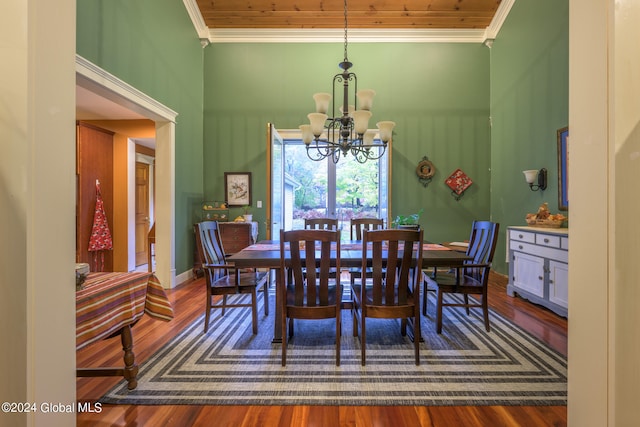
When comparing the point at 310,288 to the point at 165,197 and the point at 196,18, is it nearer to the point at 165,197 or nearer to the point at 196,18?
the point at 165,197

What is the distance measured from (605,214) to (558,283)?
2.35 metres

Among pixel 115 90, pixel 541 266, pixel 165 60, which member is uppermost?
pixel 165 60

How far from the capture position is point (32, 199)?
0.85 m

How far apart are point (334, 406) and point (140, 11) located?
13.6ft

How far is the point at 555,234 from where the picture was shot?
273 centimetres

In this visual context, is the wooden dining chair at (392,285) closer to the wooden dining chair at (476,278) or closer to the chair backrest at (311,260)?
the chair backrest at (311,260)

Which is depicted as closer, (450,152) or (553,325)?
(553,325)

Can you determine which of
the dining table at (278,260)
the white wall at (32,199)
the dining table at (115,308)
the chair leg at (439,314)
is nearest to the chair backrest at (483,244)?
the dining table at (278,260)

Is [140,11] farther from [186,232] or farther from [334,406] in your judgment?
[334,406]

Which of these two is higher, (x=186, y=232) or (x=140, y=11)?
(x=140, y=11)

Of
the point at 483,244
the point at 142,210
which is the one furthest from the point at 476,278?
the point at 142,210

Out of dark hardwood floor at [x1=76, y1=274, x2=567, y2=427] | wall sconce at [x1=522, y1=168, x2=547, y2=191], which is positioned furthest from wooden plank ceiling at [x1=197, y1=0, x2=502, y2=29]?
dark hardwood floor at [x1=76, y1=274, x2=567, y2=427]

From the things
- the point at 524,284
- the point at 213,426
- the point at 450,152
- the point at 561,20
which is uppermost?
the point at 561,20

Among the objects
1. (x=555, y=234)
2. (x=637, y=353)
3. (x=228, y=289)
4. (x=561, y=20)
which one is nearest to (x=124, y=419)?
(x=228, y=289)
